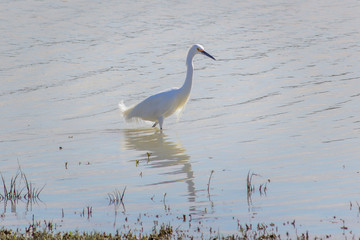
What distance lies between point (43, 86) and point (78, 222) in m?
10.2

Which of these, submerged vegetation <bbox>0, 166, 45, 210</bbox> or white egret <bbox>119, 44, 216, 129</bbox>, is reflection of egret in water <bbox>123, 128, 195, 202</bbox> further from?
submerged vegetation <bbox>0, 166, 45, 210</bbox>

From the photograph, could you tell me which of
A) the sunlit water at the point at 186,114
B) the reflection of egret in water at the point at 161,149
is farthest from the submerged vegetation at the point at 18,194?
the reflection of egret in water at the point at 161,149

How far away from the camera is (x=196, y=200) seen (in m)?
6.93

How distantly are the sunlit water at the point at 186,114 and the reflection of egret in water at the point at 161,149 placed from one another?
36 millimetres

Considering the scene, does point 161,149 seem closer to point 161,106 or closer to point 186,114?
point 161,106

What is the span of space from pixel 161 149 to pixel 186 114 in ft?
10.2

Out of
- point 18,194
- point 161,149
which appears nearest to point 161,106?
point 161,149

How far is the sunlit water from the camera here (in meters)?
6.73

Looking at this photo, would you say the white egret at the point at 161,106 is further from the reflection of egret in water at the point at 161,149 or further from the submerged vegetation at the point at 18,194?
the submerged vegetation at the point at 18,194

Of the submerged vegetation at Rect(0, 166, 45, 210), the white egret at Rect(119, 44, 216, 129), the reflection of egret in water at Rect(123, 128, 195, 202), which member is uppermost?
the white egret at Rect(119, 44, 216, 129)

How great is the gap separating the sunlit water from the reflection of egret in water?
4 centimetres

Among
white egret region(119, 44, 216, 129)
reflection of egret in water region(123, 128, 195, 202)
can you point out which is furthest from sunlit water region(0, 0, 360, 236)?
white egret region(119, 44, 216, 129)

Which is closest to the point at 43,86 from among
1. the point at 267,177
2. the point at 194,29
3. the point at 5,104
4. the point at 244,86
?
the point at 5,104

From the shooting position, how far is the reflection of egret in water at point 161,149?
8.24m
